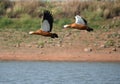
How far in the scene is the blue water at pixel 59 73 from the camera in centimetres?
2418

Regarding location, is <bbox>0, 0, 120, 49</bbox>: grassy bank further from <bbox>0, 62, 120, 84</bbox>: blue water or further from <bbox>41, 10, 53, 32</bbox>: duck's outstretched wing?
<bbox>41, 10, 53, 32</bbox>: duck's outstretched wing

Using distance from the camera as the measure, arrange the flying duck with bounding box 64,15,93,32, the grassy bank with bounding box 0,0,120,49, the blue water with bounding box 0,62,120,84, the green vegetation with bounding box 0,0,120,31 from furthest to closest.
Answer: the green vegetation with bounding box 0,0,120,31 < the grassy bank with bounding box 0,0,120,49 < the blue water with bounding box 0,62,120,84 < the flying duck with bounding box 64,15,93,32

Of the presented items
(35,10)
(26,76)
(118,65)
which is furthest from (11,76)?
(35,10)

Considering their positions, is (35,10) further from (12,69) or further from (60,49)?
(12,69)

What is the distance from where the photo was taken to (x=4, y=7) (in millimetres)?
34781

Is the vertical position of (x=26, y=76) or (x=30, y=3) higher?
(x=30, y=3)

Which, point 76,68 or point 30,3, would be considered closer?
point 76,68

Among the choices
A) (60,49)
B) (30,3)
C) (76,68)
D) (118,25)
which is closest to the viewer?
(76,68)

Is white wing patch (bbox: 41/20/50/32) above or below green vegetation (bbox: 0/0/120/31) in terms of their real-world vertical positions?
below

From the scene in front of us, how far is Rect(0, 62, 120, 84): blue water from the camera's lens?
952 inches

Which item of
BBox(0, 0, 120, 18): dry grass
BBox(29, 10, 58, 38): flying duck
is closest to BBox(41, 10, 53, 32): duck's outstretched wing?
BBox(29, 10, 58, 38): flying duck

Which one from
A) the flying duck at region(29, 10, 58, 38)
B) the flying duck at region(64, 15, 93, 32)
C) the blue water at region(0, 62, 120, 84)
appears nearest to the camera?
the flying duck at region(29, 10, 58, 38)

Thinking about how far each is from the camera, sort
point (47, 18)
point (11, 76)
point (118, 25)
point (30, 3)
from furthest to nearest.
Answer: point (30, 3)
point (118, 25)
point (11, 76)
point (47, 18)

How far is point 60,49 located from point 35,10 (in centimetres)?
468
